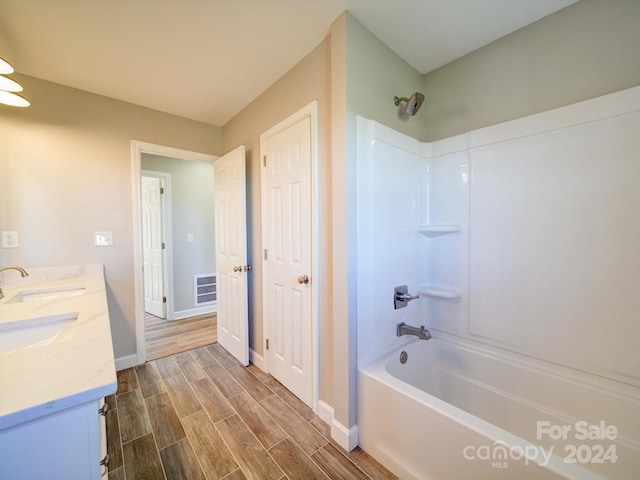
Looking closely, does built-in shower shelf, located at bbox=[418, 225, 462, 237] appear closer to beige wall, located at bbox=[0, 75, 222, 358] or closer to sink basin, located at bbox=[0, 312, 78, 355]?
sink basin, located at bbox=[0, 312, 78, 355]

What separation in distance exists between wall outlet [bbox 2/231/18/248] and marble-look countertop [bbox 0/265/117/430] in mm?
912

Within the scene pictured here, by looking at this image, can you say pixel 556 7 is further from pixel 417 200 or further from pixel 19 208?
pixel 19 208

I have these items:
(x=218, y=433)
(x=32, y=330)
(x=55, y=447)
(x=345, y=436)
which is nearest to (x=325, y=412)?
(x=345, y=436)

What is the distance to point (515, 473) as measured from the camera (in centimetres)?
88

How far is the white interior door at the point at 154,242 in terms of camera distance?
347 centimetres

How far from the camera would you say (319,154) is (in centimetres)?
162

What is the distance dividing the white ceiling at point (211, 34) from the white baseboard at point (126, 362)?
2.35 metres

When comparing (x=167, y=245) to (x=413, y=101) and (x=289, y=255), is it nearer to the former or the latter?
(x=289, y=255)

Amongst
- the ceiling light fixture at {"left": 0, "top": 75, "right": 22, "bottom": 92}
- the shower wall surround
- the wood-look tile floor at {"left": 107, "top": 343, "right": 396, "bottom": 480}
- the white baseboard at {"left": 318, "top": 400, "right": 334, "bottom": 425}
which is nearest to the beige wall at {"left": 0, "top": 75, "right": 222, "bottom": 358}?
the ceiling light fixture at {"left": 0, "top": 75, "right": 22, "bottom": 92}

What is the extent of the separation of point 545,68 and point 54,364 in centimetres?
256

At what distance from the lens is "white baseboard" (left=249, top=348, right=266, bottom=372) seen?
2.22 meters

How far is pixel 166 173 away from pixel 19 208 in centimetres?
169

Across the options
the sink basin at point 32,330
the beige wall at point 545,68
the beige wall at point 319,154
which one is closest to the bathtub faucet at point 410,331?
the beige wall at point 319,154

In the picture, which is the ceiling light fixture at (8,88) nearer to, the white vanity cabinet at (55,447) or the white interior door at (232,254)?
the white interior door at (232,254)
